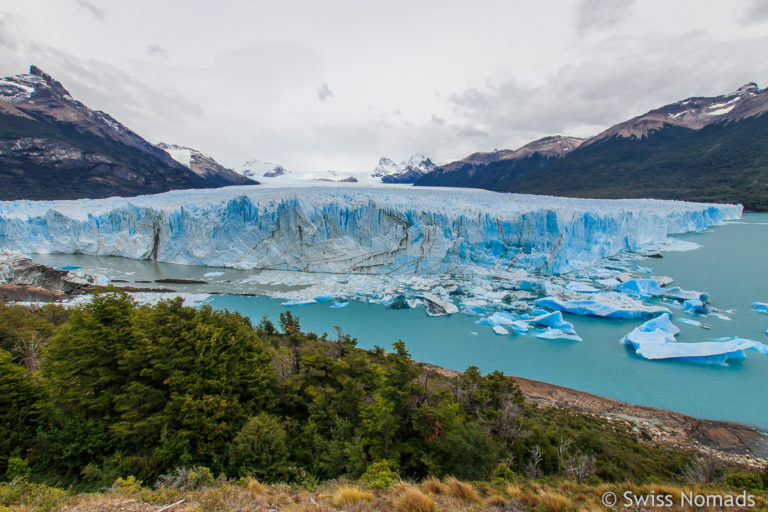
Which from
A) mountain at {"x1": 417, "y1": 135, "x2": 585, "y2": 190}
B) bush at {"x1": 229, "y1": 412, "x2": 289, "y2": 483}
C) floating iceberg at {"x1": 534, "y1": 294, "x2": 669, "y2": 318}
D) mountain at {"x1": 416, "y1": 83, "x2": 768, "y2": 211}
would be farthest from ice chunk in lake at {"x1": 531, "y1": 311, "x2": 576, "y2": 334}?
mountain at {"x1": 417, "y1": 135, "x2": 585, "y2": 190}

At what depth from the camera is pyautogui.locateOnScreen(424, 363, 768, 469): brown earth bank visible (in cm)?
548

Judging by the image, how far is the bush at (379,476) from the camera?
3152 mm

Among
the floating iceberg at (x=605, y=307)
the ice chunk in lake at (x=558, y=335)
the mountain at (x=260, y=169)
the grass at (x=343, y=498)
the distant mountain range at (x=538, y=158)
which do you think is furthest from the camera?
the mountain at (x=260, y=169)

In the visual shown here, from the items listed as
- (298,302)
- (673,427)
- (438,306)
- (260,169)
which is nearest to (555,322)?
(438,306)

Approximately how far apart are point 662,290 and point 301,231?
16.4m

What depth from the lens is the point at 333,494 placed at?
3.02m

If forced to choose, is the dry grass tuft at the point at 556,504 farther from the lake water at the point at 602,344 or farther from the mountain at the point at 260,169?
the mountain at the point at 260,169

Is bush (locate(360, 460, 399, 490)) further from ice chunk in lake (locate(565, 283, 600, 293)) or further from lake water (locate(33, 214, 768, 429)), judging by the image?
ice chunk in lake (locate(565, 283, 600, 293))

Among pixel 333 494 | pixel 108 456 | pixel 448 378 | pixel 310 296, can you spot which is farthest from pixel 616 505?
pixel 310 296

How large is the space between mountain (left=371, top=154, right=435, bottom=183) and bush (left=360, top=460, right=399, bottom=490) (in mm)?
109877

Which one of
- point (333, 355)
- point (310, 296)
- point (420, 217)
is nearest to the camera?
point (333, 355)

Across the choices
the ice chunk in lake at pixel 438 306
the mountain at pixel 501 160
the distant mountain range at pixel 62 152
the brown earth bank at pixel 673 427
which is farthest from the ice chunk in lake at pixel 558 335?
the mountain at pixel 501 160

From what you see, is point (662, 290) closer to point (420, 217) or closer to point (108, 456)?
point (420, 217)

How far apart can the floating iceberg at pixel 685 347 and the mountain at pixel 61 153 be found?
5172cm
